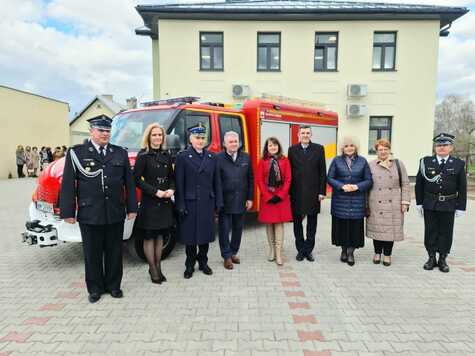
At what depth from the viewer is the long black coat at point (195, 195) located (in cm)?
455

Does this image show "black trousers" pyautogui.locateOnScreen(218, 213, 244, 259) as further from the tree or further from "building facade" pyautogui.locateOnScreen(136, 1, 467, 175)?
the tree

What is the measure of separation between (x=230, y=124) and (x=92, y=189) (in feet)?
11.1

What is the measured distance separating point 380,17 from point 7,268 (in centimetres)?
1583

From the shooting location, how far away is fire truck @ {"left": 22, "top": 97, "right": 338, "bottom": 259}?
15.3ft

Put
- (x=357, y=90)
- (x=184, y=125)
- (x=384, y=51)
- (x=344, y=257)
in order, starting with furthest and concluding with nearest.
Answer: (x=384, y=51)
(x=357, y=90)
(x=184, y=125)
(x=344, y=257)

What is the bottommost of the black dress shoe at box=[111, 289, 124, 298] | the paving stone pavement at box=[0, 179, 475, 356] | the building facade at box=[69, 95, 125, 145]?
the paving stone pavement at box=[0, 179, 475, 356]

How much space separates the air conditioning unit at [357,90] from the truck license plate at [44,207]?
13.5 metres

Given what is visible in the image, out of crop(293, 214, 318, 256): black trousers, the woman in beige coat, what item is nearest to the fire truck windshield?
crop(293, 214, 318, 256): black trousers

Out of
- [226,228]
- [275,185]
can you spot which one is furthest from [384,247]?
[226,228]

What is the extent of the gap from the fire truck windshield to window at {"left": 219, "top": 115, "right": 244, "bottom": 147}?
972 millimetres

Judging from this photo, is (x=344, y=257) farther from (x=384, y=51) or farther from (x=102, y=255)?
(x=384, y=51)

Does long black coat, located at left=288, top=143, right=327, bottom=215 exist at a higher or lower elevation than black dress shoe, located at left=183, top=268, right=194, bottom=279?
higher

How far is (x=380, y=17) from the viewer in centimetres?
1526

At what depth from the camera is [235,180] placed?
5004 millimetres
